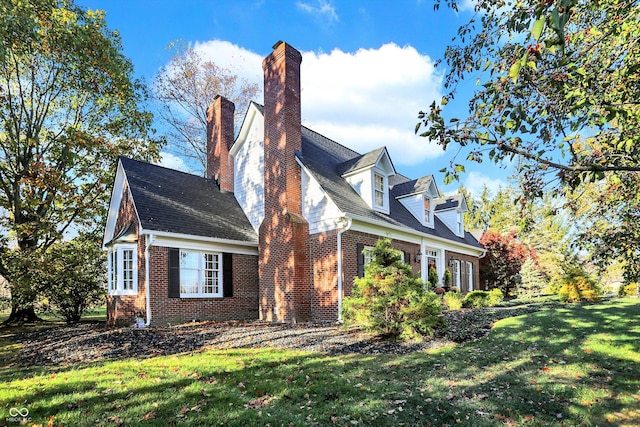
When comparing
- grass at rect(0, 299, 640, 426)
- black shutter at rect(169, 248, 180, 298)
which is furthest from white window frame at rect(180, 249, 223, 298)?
grass at rect(0, 299, 640, 426)

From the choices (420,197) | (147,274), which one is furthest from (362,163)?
(147,274)

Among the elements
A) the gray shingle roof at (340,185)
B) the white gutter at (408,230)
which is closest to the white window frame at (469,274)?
the white gutter at (408,230)

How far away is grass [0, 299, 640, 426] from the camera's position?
448cm

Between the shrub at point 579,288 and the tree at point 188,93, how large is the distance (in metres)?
23.0

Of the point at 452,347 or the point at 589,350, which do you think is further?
the point at 452,347

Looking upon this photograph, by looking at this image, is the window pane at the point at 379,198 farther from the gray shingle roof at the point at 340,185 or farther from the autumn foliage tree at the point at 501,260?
the autumn foliage tree at the point at 501,260

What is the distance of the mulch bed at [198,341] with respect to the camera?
798 centimetres

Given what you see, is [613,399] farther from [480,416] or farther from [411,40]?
[411,40]

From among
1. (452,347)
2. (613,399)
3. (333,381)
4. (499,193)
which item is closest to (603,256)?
(613,399)

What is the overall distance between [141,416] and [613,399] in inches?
237

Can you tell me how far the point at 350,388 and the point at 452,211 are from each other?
1780 cm

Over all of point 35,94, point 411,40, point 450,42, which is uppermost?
point 35,94

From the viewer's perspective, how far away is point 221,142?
1792 centimetres

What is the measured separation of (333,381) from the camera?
18.6 feet
